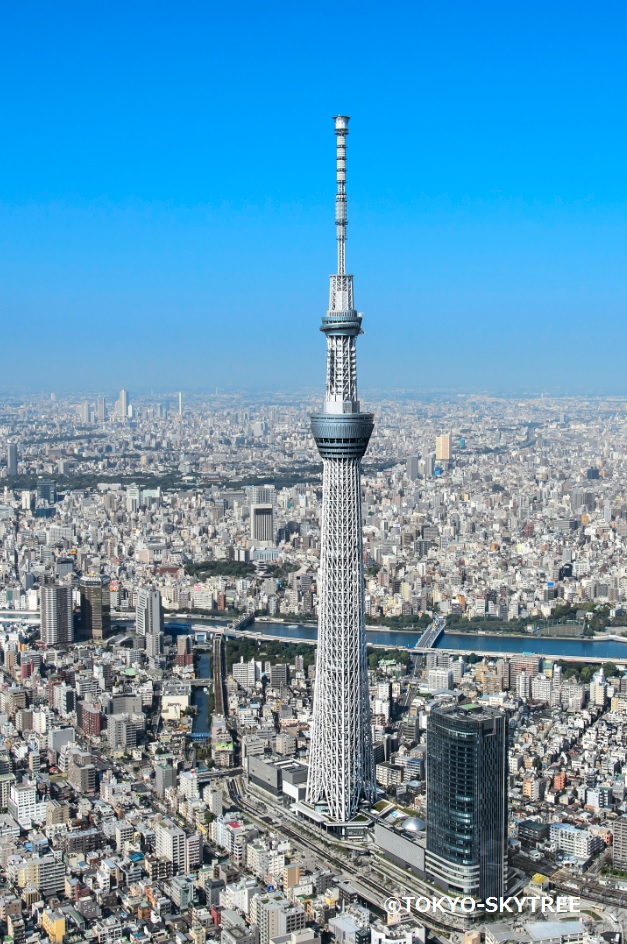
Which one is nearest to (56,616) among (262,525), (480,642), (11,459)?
(480,642)

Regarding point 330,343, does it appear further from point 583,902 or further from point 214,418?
point 214,418

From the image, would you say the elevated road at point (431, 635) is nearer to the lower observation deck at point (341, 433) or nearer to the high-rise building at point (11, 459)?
the lower observation deck at point (341, 433)

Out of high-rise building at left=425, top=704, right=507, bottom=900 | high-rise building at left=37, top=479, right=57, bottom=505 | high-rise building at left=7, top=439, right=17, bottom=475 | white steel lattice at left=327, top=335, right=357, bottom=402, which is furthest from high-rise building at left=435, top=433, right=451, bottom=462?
high-rise building at left=425, top=704, right=507, bottom=900

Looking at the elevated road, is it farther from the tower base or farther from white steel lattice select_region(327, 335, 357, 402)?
white steel lattice select_region(327, 335, 357, 402)

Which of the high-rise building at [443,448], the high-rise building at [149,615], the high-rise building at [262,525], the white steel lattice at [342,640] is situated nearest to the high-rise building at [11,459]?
the high-rise building at [262,525]

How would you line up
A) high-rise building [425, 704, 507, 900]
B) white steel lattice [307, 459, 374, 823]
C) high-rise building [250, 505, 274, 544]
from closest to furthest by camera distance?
high-rise building [425, 704, 507, 900] < white steel lattice [307, 459, 374, 823] < high-rise building [250, 505, 274, 544]

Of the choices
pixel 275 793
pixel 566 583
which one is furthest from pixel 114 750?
pixel 566 583

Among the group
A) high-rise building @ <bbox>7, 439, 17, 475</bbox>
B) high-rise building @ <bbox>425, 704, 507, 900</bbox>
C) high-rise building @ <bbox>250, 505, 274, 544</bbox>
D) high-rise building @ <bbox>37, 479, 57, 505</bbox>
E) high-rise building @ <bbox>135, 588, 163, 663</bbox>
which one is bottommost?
high-rise building @ <bbox>425, 704, 507, 900</bbox>
